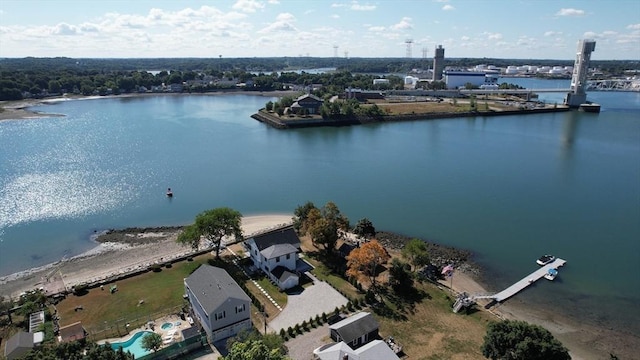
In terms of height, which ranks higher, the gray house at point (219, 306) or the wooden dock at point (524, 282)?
the gray house at point (219, 306)

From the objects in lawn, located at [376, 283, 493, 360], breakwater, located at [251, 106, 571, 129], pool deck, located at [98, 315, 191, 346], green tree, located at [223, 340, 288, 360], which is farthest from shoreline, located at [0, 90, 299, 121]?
Result: green tree, located at [223, 340, 288, 360]

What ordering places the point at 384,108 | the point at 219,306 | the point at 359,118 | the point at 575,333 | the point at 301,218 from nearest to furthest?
the point at 219,306, the point at 575,333, the point at 301,218, the point at 359,118, the point at 384,108

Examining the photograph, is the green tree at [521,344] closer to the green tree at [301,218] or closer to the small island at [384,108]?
the green tree at [301,218]

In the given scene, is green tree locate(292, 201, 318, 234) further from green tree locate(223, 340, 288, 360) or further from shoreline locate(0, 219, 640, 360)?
green tree locate(223, 340, 288, 360)

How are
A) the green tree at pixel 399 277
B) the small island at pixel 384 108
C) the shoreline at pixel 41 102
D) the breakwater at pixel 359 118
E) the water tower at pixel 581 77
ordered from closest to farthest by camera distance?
the green tree at pixel 399 277 < the breakwater at pixel 359 118 < the small island at pixel 384 108 < the shoreline at pixel 41 102 < the water tower at pixel 581 77

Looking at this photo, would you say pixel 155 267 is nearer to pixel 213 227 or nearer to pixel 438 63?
pixel 213 227

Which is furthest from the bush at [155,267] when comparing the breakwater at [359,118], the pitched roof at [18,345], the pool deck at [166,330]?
the breakwater at [359,118]

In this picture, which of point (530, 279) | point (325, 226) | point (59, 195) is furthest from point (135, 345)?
point (59, 195)

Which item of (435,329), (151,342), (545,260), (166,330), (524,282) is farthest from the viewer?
(545,260)
